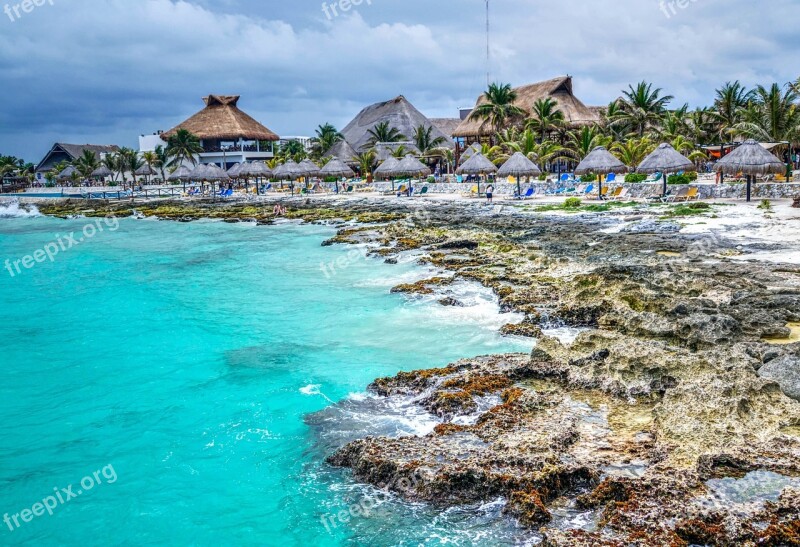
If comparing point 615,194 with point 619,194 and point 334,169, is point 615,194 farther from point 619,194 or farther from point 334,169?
point 334,169

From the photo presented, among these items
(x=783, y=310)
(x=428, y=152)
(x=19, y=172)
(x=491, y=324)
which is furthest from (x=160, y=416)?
(x=19, y=172)

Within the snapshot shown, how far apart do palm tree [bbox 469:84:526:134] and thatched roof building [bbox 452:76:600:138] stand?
0.92 meters

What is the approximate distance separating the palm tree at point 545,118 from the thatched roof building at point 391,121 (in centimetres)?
1163

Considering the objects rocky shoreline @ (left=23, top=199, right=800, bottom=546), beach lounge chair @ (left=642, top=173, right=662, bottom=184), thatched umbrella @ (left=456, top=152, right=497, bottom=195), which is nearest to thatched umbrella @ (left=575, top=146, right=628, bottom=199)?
beach lounge chair @ (left=642, top=173, right=662, bottom=184)

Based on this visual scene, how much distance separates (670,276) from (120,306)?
36.7ft

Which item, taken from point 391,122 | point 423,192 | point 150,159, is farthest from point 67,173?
point 423,192

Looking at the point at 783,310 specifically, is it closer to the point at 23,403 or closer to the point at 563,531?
the point at 563,531

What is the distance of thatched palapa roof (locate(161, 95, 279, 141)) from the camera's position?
5912 centimetres

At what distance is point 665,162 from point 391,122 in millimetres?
32221

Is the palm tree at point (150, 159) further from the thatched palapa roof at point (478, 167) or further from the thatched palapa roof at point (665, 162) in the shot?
the thatched palapa roof at point (665, 162)

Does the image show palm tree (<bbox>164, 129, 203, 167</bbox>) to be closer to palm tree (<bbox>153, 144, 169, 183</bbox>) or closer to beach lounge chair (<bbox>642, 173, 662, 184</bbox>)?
palm tree (<bbox>153, 144, 169, 183</bbox>)

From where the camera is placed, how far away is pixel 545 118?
3775cm

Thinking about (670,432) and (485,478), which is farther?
(670,432)

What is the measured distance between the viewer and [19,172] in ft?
226
